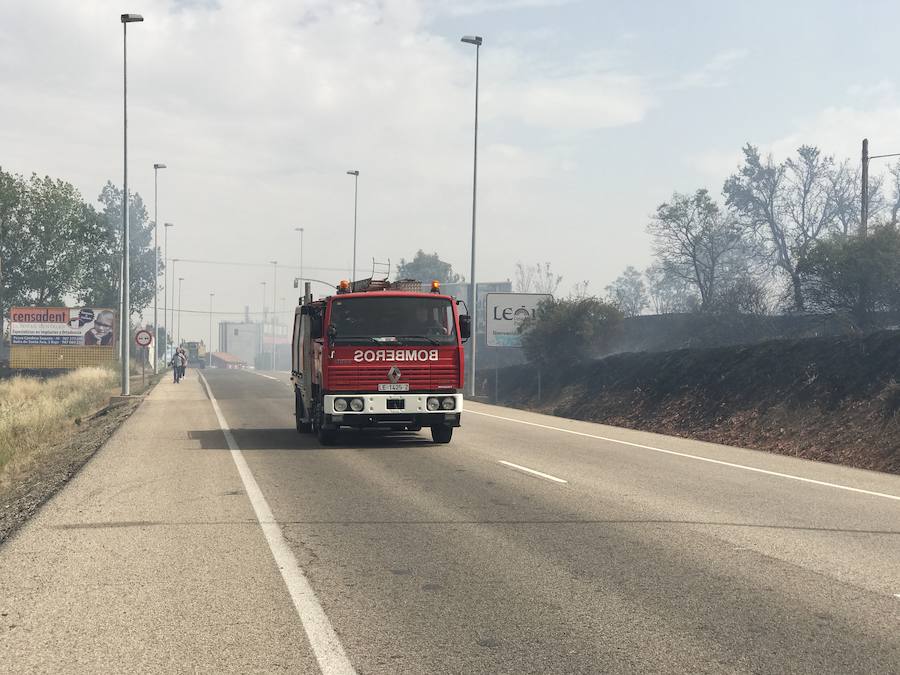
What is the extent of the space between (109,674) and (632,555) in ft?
13.8

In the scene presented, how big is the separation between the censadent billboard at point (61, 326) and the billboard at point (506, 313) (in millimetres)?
33505

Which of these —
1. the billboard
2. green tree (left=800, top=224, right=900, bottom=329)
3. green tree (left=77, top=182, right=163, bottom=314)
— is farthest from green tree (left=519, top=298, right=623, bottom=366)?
green tree (left=77, top=182, right=163, bottom=314)

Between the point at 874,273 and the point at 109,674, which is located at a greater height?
the point at 874,273

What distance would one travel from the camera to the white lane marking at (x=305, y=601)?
4969mm

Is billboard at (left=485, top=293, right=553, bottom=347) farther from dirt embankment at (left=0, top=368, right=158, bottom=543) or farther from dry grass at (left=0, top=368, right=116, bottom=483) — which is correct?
dry grass at (left=0, top=368, right=116, bottom=483)

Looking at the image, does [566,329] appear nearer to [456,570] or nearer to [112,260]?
[456,570]

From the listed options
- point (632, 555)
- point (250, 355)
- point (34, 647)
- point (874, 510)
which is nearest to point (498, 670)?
point (34, 647)

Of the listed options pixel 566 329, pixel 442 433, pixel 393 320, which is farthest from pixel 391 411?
pixel 566 329

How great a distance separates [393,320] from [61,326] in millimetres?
54911

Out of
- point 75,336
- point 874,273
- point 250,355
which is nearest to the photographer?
point 874,273

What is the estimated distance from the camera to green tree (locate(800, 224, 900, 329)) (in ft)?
89.6

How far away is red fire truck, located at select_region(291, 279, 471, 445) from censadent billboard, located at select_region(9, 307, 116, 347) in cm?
5305

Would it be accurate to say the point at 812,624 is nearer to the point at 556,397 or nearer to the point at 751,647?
the point at 751,647

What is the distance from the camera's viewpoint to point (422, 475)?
41.6 feet
